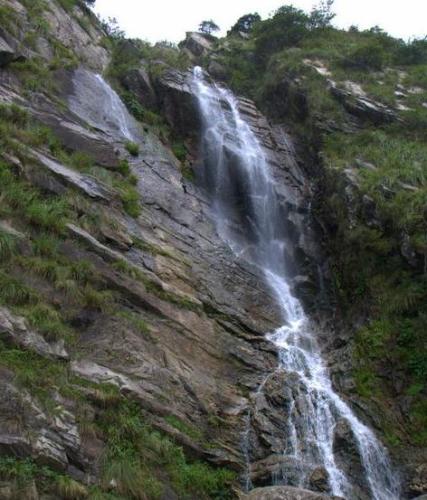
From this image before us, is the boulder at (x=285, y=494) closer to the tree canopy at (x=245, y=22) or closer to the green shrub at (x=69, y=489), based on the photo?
the green shrub at (x=69, y=489)

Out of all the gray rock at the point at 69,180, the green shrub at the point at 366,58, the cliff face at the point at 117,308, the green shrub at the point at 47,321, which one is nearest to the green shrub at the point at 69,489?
the cliff face at the point at 117,308

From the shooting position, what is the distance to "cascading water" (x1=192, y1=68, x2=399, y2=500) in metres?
11.6

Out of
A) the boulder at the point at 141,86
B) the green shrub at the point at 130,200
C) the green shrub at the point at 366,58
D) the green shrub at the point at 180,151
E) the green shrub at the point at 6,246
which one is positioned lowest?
the green shrub at the point at 6,246

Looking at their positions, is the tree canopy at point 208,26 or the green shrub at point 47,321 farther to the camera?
the tree canopy at point 208,26

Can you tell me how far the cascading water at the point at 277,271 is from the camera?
459 inches

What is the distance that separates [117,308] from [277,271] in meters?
7.72

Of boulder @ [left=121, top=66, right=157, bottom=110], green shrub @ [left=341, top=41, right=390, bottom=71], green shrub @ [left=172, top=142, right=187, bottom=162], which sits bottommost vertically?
green shrub @ [left=172, top=142, right=187, bottom=162]

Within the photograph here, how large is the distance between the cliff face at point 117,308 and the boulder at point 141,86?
2.33m

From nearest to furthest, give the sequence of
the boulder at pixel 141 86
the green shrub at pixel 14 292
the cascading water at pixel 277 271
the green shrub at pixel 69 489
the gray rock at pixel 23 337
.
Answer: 1. the green shrub at pixel 69 489
2. the gray rock at pixel 23 337
3. the green shrub at pixel 14 292
4. the cascading water at pixel 277 271
5. the boulder at pixel 141 86

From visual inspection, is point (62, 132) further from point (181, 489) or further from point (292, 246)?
point (181, 489)

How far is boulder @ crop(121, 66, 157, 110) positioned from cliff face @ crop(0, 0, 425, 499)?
2.33 m

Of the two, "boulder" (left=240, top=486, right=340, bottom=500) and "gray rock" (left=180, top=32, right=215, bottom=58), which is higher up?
"gray rock" (left=180, top=32, right=215, bottom=58)

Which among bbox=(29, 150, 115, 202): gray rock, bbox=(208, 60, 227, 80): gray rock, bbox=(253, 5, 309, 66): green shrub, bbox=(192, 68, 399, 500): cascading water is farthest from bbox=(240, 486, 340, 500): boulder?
bbox=(253, 5, 309, 66): green shrub

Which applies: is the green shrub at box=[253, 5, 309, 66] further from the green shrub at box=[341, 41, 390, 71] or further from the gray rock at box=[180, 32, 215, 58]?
the green shrub at box=[341, 41, 390, 71]
